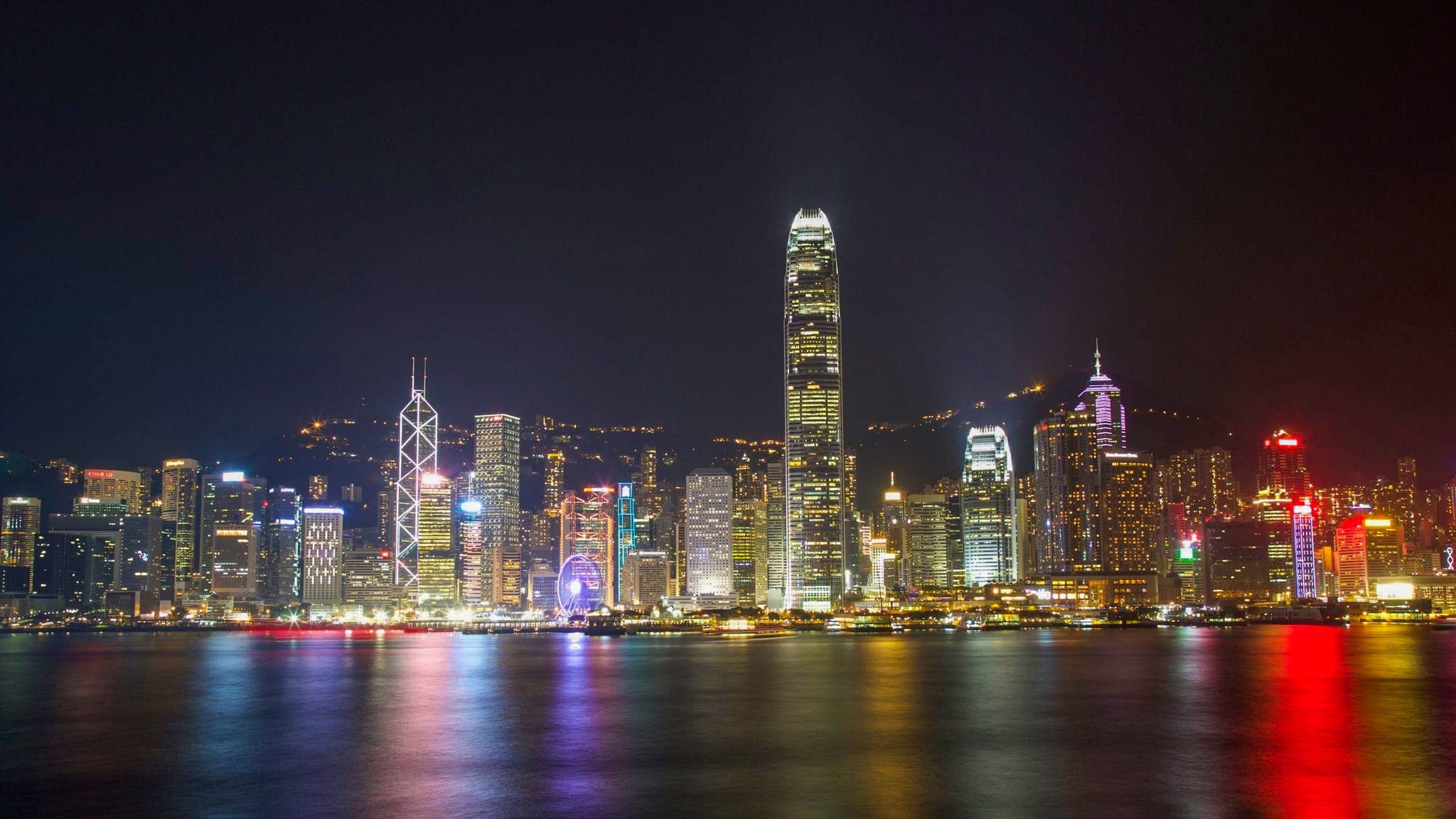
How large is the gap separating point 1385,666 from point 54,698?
77.8 metres

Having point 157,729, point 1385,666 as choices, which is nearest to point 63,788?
point 157,729

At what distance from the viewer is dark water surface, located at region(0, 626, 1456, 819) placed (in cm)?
3275

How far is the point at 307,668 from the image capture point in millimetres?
88375

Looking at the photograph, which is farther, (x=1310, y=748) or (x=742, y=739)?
(x=742, y=739)

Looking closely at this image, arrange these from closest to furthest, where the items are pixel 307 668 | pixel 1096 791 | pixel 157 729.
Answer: pixel 1096 791 → pixel 157 729 → pixel 307 668

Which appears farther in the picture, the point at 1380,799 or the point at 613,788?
the point at 613,788

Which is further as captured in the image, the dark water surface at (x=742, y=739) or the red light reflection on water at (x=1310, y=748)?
Result: the dark water surface at (x=742, y=739)

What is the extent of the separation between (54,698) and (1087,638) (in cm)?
10518

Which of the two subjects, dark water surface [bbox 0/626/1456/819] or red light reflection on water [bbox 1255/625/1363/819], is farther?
dark water surface [bbox 0/626/1456/819]

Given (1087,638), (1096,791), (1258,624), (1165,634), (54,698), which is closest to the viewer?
(1096,791)

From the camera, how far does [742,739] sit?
45062 mm

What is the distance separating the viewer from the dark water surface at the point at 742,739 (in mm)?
32750

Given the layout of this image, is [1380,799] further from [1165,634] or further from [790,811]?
[1165,634]

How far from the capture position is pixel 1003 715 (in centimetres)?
5184
